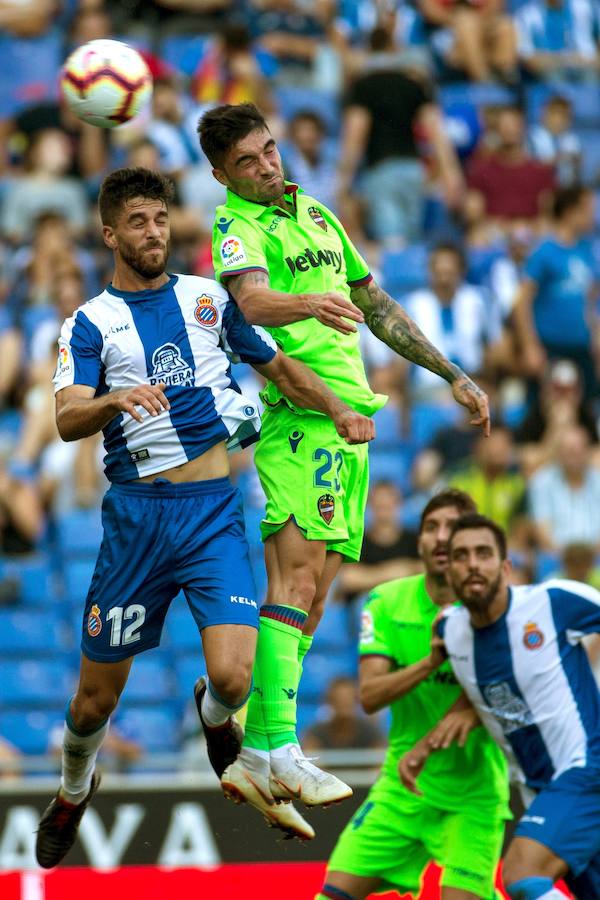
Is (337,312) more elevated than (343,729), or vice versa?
(337,312)

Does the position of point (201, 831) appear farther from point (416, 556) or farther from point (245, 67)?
point (245, 67)

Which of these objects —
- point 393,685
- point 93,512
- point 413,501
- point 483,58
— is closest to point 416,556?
point 413,501

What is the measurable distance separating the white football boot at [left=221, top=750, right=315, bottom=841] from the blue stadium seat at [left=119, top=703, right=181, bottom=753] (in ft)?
17.0

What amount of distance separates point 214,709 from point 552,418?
700cm

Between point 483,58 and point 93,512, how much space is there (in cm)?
679

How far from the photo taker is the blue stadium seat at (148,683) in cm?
1318

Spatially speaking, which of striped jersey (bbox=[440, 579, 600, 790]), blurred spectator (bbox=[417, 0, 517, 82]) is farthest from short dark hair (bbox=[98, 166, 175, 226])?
blurred spectator (bbox=[417, 0, 517, 82])

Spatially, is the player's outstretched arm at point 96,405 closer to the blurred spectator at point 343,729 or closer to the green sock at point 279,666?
the green sock at point 279,666

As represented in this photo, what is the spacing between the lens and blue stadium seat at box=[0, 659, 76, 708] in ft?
42.7

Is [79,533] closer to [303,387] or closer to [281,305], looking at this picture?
[303,387]

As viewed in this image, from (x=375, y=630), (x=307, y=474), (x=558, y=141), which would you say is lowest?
(x=375, y=630)

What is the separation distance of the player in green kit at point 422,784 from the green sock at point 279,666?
1877 millimetres

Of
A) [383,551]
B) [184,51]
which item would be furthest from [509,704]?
[184,51]

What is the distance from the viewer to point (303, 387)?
738 cm
